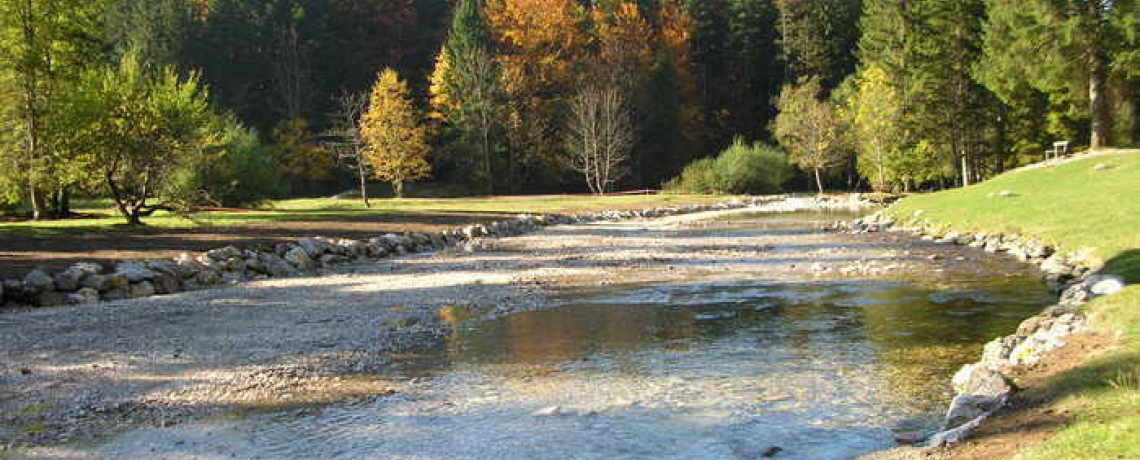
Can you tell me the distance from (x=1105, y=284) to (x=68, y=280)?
18227 millimetres

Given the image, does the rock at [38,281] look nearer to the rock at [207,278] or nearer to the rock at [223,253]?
the rock at [207,278]

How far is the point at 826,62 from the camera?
82.1 m

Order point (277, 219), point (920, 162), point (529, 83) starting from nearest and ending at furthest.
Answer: point (277, 219) < point (920, 162) < point (529, 83)

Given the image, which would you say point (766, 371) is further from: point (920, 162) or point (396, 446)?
point (920, 162)

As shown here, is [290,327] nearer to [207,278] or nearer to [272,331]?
[272,331]

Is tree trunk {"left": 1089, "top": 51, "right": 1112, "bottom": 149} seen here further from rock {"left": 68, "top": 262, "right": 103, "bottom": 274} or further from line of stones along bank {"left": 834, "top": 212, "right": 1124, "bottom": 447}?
rock {"left": 68, "top": 262, "right": 103, "bottom": 274}

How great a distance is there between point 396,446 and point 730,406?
3.39 m

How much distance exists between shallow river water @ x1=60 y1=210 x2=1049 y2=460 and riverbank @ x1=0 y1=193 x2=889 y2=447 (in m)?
0.75

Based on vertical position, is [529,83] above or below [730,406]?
above

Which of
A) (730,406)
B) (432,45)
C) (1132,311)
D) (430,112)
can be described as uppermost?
(432,45)

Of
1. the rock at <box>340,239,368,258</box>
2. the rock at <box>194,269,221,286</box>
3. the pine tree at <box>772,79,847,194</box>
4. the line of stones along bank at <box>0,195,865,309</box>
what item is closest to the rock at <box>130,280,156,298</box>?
the line of stones along bank at <box>0,195,865,309</box>

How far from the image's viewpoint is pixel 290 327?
13.2 meters

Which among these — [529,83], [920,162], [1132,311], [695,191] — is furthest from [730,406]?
[529,83]

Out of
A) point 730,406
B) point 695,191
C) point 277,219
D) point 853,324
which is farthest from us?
point 695,191
